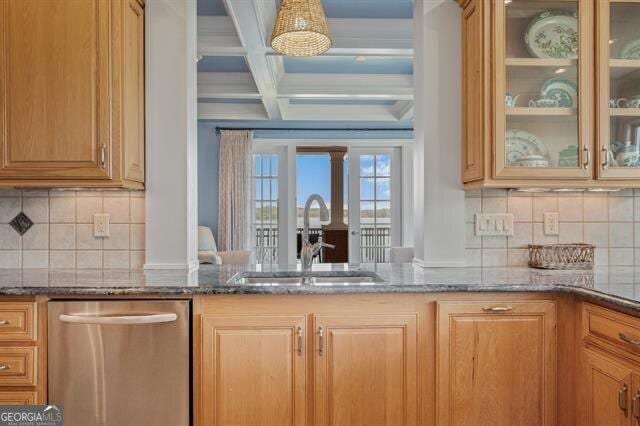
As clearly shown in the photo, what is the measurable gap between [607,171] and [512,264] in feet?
2.01

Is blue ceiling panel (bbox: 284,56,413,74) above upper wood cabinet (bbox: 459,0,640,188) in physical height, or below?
above

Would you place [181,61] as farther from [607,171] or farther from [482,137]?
[607,171]

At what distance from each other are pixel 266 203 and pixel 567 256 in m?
4.55

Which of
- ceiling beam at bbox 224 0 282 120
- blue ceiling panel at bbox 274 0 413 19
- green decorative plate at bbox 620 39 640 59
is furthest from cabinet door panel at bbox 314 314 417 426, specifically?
blue ceiling panel at bbox 274 0 413 19

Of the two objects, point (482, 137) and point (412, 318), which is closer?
point (412, 318)

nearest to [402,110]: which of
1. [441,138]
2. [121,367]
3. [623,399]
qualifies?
[441,138]

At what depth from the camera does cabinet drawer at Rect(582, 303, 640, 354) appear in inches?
55.7

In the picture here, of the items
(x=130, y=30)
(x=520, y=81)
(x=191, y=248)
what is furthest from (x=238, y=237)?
(x=520, y=81)

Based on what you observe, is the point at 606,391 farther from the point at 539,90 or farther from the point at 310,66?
the point at 310,66

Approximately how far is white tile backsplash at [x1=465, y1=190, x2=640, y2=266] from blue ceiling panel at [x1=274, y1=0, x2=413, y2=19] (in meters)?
1.67

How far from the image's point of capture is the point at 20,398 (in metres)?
1.70

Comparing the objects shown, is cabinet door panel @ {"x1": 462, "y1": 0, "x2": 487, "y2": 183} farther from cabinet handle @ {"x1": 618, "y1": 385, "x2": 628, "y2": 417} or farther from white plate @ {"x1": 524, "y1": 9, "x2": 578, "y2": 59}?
cabinet handle @ {"x1": 618, "y1": 385, "x2": 628, "y2": 417}

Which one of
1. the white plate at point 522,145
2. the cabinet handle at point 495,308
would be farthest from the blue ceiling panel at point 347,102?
the cabinet handle at point 495,308

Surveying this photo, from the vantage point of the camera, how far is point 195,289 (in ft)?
5.61
